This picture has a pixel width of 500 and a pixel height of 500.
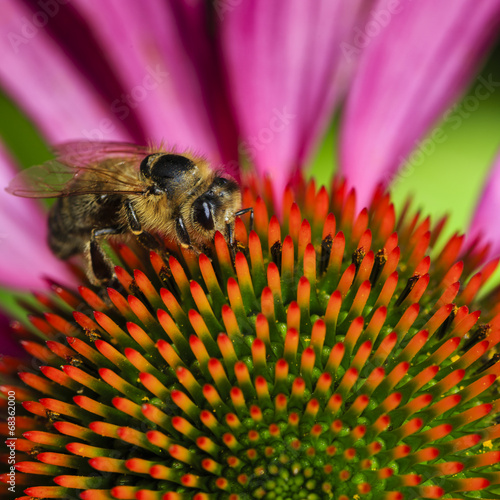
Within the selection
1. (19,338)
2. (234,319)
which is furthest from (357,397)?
(19,338)

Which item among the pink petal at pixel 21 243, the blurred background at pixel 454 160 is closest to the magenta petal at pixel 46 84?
the blurred background at pixel 454 160

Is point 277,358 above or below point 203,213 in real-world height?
below

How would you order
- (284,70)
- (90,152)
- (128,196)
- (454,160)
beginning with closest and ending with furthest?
(128,196) < (90,152) < (284,70) < (454,160)

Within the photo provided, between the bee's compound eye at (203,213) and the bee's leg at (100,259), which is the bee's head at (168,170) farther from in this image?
the bee's leg at (100,259)

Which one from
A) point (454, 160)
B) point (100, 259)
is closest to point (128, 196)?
point (100, 259)

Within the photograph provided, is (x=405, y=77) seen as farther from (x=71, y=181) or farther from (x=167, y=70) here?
(x=71, y=181)

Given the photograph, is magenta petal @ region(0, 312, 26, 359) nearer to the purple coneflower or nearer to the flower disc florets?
the purple coneflower
